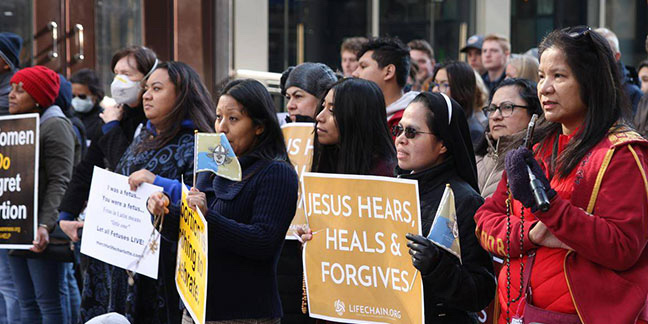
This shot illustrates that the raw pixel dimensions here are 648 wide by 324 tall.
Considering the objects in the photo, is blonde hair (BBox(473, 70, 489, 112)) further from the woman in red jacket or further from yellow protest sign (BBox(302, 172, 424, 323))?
the woman in red jacket

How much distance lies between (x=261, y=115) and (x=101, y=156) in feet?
6.62

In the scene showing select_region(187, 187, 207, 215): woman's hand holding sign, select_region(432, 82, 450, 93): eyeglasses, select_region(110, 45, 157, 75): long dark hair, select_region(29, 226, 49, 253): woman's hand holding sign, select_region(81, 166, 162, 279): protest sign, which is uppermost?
select_region(110, 45, 157, 75): long dark hair

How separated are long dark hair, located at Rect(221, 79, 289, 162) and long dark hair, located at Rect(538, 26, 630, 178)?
1.43m

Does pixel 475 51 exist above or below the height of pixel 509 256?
above

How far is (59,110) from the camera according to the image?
6852mm

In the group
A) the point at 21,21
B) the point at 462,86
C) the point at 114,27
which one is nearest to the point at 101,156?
the point at 462,86

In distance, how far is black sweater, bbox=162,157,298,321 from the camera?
4.01m

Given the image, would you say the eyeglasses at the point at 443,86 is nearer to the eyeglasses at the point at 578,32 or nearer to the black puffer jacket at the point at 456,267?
the black puffer jacket at the point at 456,267

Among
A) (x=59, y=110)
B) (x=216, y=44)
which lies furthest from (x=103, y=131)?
(x=216, y=44)

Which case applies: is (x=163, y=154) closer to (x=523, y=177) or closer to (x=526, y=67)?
(x=523, y=177)

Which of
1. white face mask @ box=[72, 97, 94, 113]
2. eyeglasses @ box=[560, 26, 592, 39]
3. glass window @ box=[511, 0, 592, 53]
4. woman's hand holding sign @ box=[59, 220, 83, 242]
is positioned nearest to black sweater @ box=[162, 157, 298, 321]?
eyeglasses @ box=[560, 26, 592, 39]

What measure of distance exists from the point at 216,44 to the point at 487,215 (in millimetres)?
8334

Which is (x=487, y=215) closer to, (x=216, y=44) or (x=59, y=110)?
(x=59, y=110)

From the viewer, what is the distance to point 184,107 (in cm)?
521
